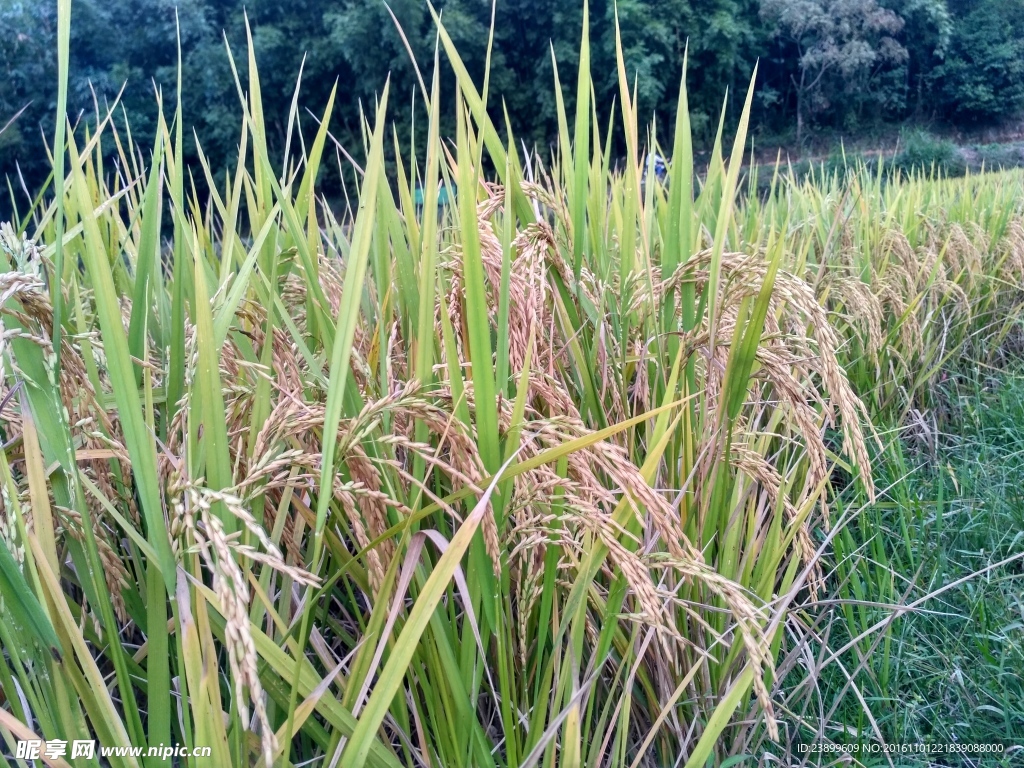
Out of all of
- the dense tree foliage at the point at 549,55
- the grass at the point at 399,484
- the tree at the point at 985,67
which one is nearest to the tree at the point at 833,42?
the dense tree foliage at the point at 549,55

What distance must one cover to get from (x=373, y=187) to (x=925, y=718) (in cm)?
145

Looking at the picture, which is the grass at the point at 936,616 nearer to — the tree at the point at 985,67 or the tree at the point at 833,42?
the tree at the point at 833,42

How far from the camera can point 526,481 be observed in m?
0.75

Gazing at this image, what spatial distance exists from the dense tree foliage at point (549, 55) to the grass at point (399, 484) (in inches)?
953

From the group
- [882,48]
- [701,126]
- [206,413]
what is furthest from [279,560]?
[882,48]

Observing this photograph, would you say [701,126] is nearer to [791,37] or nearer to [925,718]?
[791,37]

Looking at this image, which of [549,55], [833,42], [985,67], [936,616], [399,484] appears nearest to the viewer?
[399,484]

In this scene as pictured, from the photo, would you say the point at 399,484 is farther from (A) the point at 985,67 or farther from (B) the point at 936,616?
(A) the point at 985,67

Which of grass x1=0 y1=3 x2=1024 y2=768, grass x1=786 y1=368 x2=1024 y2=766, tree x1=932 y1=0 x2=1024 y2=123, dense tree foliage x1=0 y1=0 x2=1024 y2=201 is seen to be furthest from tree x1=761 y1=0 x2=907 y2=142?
grass x1=0 y1=3 x2=1024 y2=768

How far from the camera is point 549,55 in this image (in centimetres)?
2744

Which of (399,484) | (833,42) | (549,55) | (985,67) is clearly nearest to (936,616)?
(399,484)

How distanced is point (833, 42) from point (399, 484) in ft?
108

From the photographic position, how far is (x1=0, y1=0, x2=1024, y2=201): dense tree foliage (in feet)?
79.5

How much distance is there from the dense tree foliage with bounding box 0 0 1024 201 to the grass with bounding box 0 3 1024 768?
24.2 m
